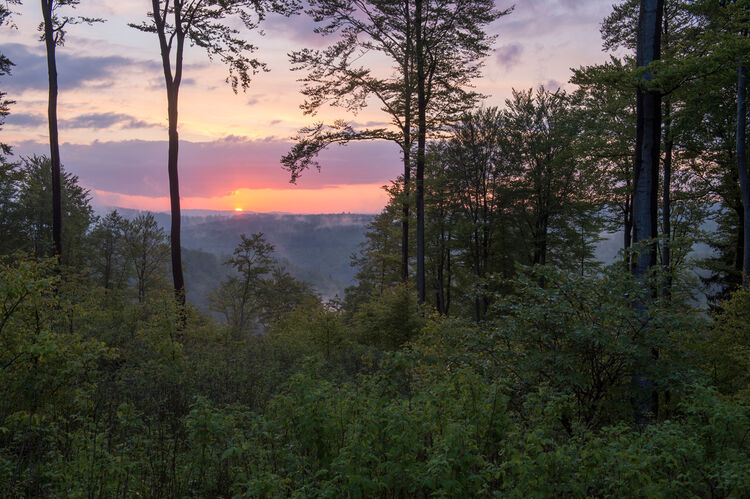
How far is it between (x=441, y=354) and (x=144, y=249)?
37312 millimetres

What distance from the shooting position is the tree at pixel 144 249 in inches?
1430

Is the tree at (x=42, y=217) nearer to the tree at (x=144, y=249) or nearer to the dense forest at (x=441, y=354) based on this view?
the tree at (x=144, y=249)

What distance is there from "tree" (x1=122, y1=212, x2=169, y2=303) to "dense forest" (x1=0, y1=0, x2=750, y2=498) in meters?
17.8

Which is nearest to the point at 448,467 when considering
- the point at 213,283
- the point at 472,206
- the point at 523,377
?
the point at 523,377

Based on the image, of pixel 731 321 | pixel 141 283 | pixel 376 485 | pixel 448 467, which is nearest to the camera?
pixel 448 467

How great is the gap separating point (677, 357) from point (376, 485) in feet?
16.4

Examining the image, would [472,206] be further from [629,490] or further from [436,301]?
[629,490]

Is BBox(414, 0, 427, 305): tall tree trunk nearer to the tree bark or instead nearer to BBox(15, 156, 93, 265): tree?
the tree bark

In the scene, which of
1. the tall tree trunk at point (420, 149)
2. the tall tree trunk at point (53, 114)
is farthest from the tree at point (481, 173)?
the tall tree trunk at point (53, 114)

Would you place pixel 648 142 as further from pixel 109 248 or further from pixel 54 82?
pixel 109 248

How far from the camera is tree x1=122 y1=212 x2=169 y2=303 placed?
36.3 metres

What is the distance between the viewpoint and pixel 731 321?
8805 mm

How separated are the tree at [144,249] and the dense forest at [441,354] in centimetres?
1775

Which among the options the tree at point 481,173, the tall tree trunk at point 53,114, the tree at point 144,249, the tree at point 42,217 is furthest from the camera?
the tree at point 144,249
